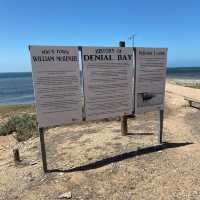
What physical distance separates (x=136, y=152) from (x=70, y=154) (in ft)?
5.54

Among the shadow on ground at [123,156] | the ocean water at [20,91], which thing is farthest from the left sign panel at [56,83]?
the ocean water at [20,91]

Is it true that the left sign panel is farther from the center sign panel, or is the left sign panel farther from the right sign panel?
the right sign panel

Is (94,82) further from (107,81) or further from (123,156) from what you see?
(123,156)

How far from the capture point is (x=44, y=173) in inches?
Result: 213

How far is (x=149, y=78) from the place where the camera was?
651cm

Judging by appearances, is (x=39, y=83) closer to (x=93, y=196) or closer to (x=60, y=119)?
A: (x=60, y=119)

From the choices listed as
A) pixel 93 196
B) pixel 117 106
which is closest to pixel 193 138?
pixel 117 106

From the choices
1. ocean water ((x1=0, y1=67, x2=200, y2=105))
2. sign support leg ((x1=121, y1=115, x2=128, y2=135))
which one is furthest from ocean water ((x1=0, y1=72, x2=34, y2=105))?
sign support leg ((x1=121, y1=115, x2=128, y2=135))

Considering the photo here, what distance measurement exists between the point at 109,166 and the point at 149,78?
250 cm

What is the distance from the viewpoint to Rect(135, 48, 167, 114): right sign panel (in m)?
6.28

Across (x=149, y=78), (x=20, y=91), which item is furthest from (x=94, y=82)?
(x=20, y=91)

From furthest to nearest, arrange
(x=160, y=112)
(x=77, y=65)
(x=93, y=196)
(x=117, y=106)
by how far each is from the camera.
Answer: (x=160, y=112) → (x=117, y=106) → (x=77, y=65) → (x=93, y=196)

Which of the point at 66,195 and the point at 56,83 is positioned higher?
the point at 56,83

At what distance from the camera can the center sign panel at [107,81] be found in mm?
5629
